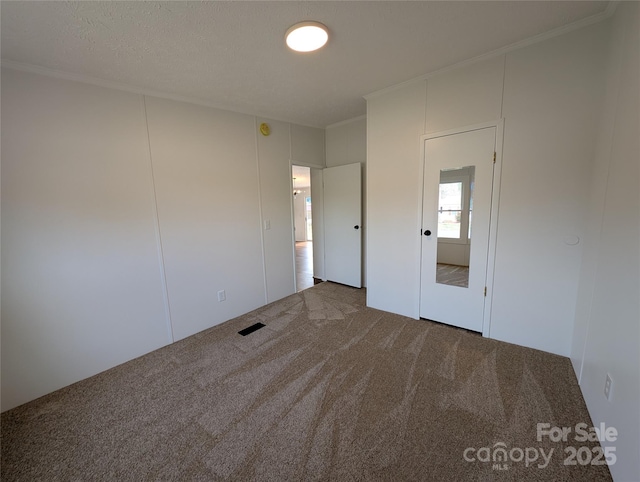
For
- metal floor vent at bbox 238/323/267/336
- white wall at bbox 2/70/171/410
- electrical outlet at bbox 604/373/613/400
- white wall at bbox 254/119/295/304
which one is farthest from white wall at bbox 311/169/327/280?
electrical outlet at bbox 604/373/613/400

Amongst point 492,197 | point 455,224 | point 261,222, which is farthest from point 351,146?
point 492,197

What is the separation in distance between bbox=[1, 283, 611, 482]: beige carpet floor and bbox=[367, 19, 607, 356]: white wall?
1.29ft

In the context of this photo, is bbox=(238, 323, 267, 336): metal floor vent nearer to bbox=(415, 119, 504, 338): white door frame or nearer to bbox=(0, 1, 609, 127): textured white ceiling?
bbox=(415, 119, 504, 338): white door frame

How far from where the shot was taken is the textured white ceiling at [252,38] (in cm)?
149

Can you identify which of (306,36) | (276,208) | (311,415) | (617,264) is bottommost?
(311,415)

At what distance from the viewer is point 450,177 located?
2.50 m

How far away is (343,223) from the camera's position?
4027mm

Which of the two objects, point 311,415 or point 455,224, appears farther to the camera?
point 455,224

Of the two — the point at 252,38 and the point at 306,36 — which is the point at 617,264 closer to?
the point at 306,36

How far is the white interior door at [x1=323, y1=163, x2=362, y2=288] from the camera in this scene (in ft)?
12.6

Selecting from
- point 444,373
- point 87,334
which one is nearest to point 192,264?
point 87,334

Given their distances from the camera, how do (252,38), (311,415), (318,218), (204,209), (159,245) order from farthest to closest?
(318,218), (204,209), (159,245), (252,38), (311,415)

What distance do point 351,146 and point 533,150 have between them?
7.70 ft

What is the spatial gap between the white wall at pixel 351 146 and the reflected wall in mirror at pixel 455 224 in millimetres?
1419
